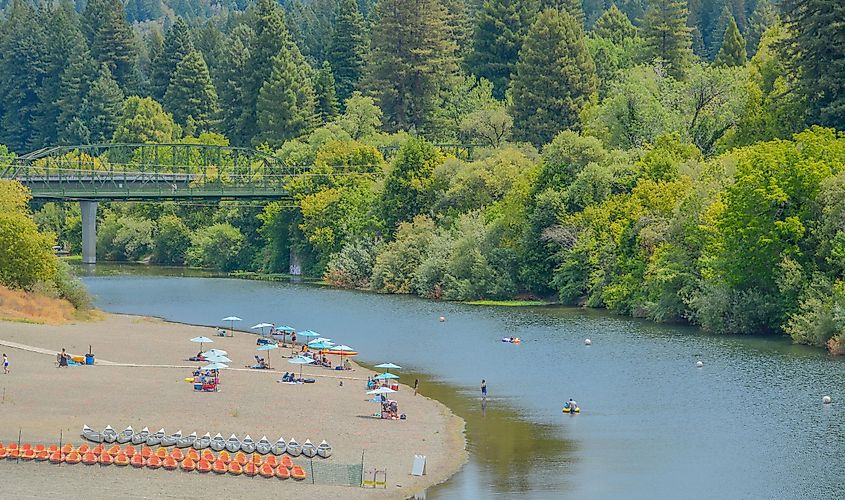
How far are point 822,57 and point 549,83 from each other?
47578 mm

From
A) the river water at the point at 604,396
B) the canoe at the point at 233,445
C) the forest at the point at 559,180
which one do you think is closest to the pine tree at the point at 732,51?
the forest at the point at 559,180

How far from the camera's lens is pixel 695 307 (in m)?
96.5

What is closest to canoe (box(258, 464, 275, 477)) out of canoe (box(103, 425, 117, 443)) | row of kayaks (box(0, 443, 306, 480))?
row of kayaks (box(0, 443, 306, 480))

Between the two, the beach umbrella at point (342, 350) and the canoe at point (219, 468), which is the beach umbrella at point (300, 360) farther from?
the canoe at point (219, 468)

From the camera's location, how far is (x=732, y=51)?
18038 cm

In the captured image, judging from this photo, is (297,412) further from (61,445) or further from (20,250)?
(20,250)

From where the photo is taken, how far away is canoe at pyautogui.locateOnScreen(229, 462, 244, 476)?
171ft

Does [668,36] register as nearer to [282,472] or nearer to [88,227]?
[88,227]

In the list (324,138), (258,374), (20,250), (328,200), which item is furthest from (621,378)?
(324,138)

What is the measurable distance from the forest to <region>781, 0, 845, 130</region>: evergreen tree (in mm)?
175

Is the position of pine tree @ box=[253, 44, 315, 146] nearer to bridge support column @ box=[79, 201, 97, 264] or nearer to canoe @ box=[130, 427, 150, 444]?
bridge support column @ box=[79, 201, 97, 264]

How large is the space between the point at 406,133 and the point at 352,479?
5036 inches

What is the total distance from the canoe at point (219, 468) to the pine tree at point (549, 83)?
343ft

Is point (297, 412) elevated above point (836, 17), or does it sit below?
below
